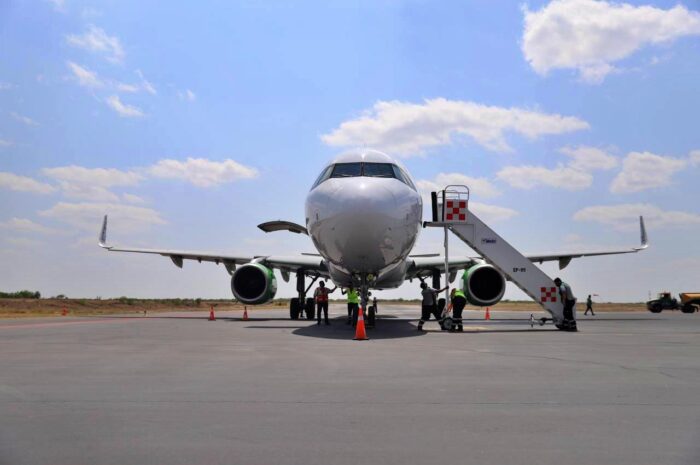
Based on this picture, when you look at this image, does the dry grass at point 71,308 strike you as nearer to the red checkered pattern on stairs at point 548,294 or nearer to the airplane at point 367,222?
the airplane at point 367,222

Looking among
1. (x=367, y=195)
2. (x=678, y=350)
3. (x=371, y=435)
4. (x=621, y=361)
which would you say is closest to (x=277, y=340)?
(x=367, y=195)

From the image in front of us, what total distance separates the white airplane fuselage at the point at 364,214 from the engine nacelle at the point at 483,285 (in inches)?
154

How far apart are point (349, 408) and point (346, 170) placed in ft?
31.2

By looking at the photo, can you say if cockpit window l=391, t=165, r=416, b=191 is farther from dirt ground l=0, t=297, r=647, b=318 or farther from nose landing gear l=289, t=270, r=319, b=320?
dirt ground l=0, t=297, r=647, b=318

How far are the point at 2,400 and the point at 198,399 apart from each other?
5.72 ft

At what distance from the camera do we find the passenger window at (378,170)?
13922 millimetres

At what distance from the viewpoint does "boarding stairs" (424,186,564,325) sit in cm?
1622

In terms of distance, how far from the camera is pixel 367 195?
40.9ft

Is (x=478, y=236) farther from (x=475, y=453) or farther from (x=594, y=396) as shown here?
(x=475, y=453)

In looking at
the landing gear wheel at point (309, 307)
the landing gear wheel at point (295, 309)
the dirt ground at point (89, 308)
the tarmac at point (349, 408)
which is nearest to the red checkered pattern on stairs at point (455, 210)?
the tarmac at point (349, 408)

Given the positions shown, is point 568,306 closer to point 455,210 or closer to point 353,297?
point 455,210

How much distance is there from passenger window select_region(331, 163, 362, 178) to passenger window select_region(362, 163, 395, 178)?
17 cm

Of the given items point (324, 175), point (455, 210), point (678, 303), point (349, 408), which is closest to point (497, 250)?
point (455, 210)

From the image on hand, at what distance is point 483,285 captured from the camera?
58.4 feet
